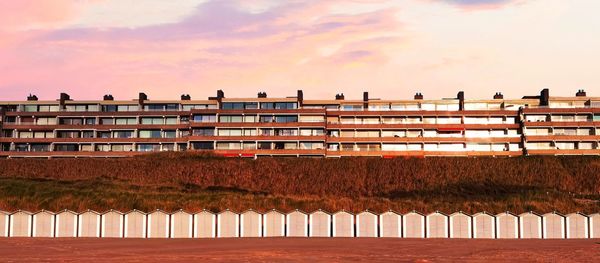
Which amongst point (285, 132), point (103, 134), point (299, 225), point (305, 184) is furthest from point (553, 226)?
point (103, 134)

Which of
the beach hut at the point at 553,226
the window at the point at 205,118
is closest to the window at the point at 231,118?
the window at the point at 205,118

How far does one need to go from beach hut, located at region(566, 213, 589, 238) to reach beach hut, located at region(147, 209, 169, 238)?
1115 inches

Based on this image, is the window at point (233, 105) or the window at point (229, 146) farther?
the window at point (233, 105)

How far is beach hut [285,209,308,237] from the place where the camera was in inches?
1811

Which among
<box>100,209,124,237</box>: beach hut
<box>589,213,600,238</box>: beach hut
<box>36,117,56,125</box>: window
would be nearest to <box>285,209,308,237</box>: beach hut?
<box>100,209,124,237</box>: beach hut

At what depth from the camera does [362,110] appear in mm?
111875

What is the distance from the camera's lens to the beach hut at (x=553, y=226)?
45.5 metres

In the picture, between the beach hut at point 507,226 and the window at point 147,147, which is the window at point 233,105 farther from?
the beach hut at point 507,226

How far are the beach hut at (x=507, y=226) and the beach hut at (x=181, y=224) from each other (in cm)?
2168

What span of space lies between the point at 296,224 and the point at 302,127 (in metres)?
60.4

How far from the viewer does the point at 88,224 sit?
46344mm

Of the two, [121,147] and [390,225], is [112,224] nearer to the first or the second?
[390,225]

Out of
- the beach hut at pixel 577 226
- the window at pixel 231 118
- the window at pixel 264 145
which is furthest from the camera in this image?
the window at pixel 231 118

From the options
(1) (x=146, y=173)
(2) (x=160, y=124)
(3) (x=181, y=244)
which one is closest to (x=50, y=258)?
(3) (x=181, y=244)
